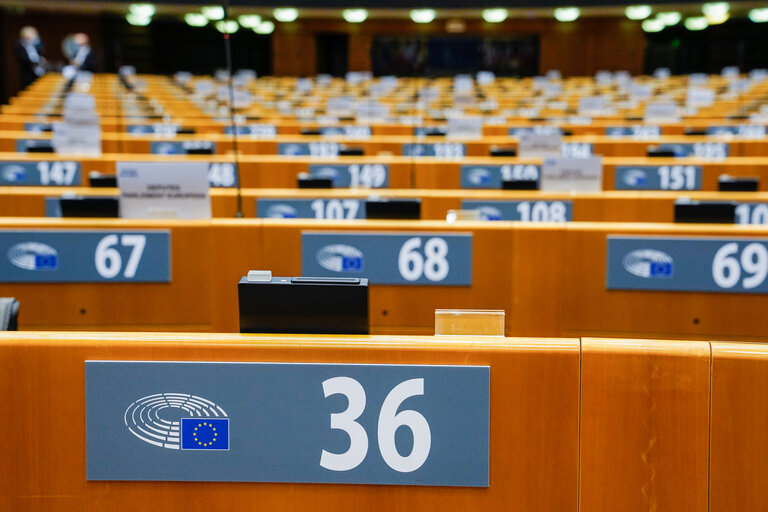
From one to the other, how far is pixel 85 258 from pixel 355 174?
354 cm

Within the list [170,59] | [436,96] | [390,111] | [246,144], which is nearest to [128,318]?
[246,144]

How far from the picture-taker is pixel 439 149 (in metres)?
9.85

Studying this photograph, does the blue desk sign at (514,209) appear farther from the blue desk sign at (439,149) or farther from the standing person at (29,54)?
the standing person at (29,54)

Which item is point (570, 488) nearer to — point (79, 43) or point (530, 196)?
point (530, 196)

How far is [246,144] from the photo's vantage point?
9.77 meters

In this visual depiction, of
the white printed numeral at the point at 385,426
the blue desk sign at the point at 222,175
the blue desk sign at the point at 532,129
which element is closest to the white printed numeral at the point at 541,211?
the blue desk sign at the point at 222,175

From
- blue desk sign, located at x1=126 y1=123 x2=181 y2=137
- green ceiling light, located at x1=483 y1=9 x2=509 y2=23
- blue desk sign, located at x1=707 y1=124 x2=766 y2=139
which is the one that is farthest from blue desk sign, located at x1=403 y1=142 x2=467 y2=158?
green ceiling light, located at x1=483 y1=9 x2=509 y2=23

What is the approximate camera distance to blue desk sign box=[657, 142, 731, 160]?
952cm

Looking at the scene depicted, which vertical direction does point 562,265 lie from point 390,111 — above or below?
below

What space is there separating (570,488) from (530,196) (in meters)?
3.81

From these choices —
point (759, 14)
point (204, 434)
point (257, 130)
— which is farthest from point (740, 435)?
point (759, 14)

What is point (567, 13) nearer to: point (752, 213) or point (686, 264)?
point (752, 213)

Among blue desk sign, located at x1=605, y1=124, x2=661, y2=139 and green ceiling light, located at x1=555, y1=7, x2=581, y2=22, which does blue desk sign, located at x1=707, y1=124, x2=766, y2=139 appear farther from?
green ceiling light, located at x1=555, y1=7, x2=581, y2=22

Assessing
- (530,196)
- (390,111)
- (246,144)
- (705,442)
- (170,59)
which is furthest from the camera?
(170,59)
